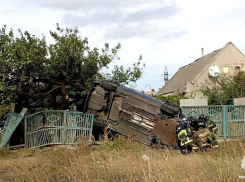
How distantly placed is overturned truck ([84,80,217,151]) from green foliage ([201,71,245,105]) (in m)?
10.8

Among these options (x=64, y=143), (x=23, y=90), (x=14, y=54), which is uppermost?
(x=14, y=54)

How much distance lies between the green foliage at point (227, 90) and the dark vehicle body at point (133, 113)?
1077cm

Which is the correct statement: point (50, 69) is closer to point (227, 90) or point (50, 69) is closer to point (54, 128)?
point (54, 128)

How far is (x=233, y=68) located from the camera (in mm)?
27203

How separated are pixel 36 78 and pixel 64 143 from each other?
2.90 metres

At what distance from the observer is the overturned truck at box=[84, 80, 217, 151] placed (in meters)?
10.8

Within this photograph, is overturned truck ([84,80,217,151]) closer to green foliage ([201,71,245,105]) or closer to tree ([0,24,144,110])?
tree ([0,24,144,110])

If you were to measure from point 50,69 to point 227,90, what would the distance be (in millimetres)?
13080

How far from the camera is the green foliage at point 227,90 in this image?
70.6ft

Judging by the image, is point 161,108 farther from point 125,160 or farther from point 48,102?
point 48,102

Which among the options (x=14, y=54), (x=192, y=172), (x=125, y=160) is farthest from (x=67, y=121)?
(x=192, y=172)

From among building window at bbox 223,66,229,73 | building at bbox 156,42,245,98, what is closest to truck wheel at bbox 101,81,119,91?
building at bbox 156,42,245,98

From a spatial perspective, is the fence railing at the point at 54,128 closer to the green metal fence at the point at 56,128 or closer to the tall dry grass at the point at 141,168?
the green metal fence at the point at 56,128

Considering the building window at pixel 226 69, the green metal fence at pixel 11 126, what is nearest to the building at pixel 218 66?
the building window at pixel 226 69
